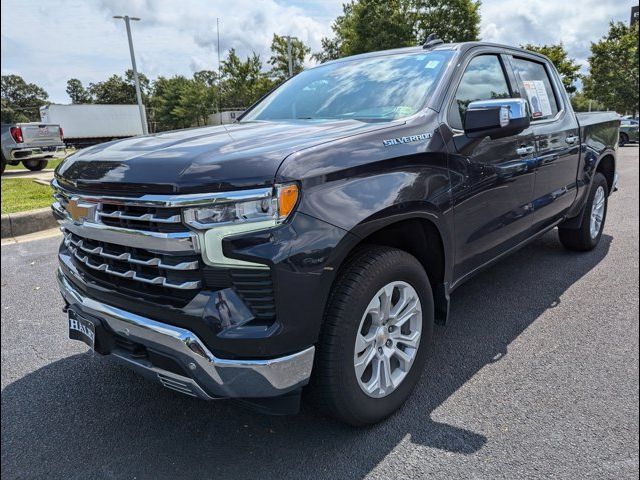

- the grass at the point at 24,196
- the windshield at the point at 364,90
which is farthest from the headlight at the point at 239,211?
the grass at the point at 24,196

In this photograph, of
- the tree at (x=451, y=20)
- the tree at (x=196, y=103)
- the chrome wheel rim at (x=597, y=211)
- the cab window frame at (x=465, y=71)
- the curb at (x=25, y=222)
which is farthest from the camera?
the tree at (x=196, y=103)

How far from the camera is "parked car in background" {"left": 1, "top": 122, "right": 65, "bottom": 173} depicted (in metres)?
12.9

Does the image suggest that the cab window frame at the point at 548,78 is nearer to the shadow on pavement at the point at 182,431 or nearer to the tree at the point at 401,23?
the shadow on pavement at the point at 182,431

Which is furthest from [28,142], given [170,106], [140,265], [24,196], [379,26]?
[170,106]

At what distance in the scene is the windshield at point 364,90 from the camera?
2.72 m

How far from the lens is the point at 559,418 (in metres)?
2.28

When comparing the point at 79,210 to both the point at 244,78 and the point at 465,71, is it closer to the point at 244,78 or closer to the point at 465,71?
the point at 465,71

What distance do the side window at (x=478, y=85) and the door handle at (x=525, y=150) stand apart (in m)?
0.39

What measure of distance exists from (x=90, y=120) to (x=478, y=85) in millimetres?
35940

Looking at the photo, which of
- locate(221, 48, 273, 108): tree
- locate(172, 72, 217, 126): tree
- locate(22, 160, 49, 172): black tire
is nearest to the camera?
Result: locate(22, 160, 49, 172): black tire

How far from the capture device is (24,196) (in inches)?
314

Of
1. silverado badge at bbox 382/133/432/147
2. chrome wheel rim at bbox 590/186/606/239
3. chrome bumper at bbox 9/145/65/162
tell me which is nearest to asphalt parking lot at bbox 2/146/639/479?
silverado badge at bbox 382/133/432/147

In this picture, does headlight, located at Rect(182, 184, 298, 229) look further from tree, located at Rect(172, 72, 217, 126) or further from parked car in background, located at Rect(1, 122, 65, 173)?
tree, located at Rect(172, 72, 217, 126)

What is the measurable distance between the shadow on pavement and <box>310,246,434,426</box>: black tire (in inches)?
6.5
